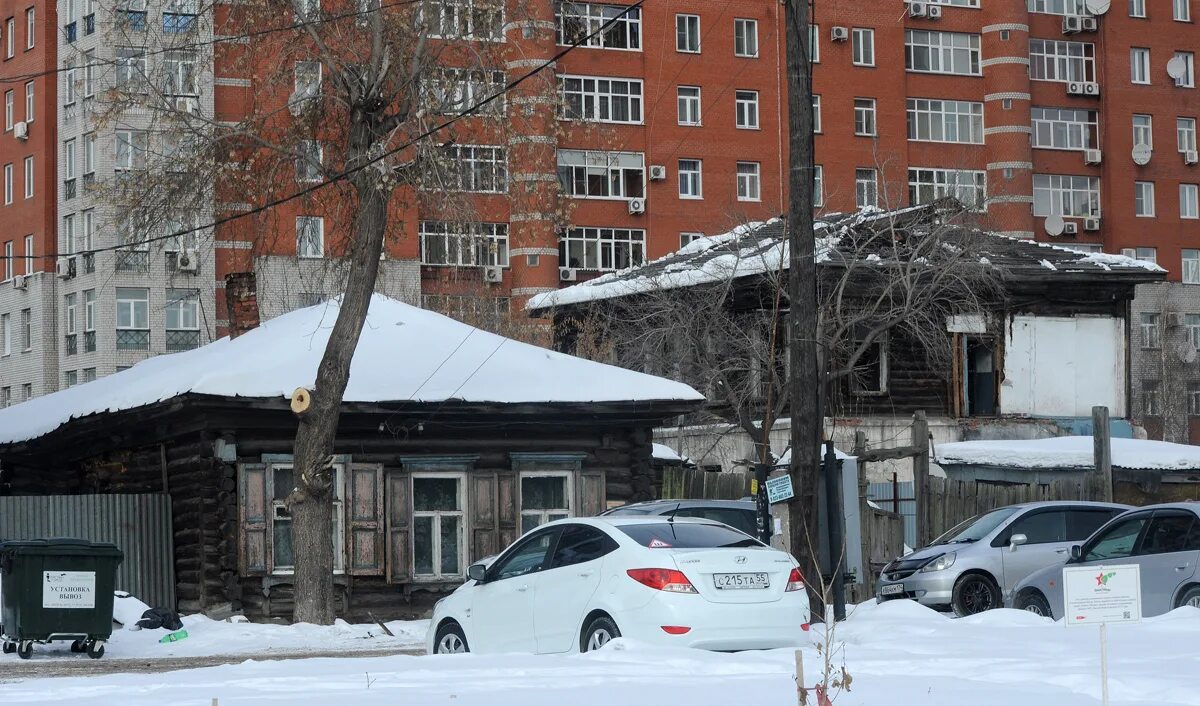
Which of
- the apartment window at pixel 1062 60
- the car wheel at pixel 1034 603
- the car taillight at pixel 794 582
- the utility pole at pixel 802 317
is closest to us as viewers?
the car taillight at pixel 794 582

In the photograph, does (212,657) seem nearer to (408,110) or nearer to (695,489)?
(408,110)

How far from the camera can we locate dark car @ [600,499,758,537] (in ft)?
71.1

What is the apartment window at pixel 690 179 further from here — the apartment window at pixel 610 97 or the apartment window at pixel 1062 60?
the apartment window at pixel 1062 60

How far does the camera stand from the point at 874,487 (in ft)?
110

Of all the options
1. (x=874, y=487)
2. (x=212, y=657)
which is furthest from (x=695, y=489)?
(x=212, y=657)

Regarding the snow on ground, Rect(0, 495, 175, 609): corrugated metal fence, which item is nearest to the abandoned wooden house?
Rect(0, 495, 175, 609): corrugated metal fence

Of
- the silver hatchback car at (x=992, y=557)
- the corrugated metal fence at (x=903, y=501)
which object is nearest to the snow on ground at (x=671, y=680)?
the silver hatchback car at (x=992, y=557)

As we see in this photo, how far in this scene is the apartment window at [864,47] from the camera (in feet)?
223

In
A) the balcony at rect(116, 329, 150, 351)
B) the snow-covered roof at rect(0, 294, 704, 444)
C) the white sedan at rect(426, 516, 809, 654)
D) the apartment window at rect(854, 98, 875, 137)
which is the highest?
the apartment window at rect(854, 98, 875, 137)

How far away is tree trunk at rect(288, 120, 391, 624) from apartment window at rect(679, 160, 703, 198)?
44.4 metres

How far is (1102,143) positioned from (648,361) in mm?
39616

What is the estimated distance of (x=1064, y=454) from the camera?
34.7 m

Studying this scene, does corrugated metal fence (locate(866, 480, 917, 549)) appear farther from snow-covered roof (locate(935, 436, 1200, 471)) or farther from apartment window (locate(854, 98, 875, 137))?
apartment window (locate(854, 98, 875, 137))

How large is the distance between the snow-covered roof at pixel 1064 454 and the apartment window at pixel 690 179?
30.2 m
